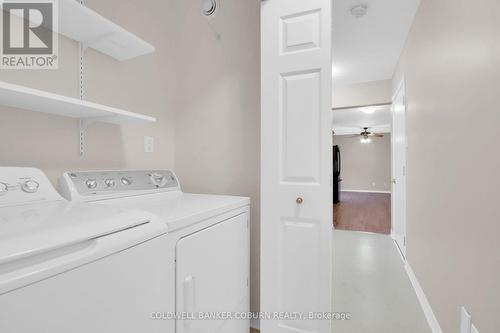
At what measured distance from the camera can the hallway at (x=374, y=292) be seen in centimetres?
172

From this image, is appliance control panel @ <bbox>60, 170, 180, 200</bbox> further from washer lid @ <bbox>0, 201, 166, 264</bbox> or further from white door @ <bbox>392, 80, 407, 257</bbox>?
white door @ <bbox>392, 80, 407, 257</bbox>

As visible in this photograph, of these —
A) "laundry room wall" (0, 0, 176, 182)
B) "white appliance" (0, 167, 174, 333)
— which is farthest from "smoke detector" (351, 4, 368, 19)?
"white appliance" (0, 167, 174, 333)

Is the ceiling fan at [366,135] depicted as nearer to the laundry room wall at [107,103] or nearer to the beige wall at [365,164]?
the beige wall at [365,164]

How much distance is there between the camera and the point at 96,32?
1.22 meters

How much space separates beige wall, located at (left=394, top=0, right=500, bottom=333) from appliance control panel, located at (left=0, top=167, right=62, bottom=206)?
183 centimetres

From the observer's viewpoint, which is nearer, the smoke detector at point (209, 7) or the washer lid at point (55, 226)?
the washer lid at point (55, 226)

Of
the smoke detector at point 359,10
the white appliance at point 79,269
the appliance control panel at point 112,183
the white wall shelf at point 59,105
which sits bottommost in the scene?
Answer: the white appliance at point 79,269

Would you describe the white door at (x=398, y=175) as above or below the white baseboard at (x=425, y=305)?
above

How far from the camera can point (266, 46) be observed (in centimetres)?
144

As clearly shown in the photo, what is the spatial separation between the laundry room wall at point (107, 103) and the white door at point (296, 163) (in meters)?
0.85

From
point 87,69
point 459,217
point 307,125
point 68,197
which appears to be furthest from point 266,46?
point 459,217

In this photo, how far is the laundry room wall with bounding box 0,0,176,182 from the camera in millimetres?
1086

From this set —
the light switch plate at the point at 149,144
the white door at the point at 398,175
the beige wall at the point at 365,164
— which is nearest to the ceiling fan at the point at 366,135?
the beige wall at the point at 365,164

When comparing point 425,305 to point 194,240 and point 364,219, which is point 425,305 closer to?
point 194,240
